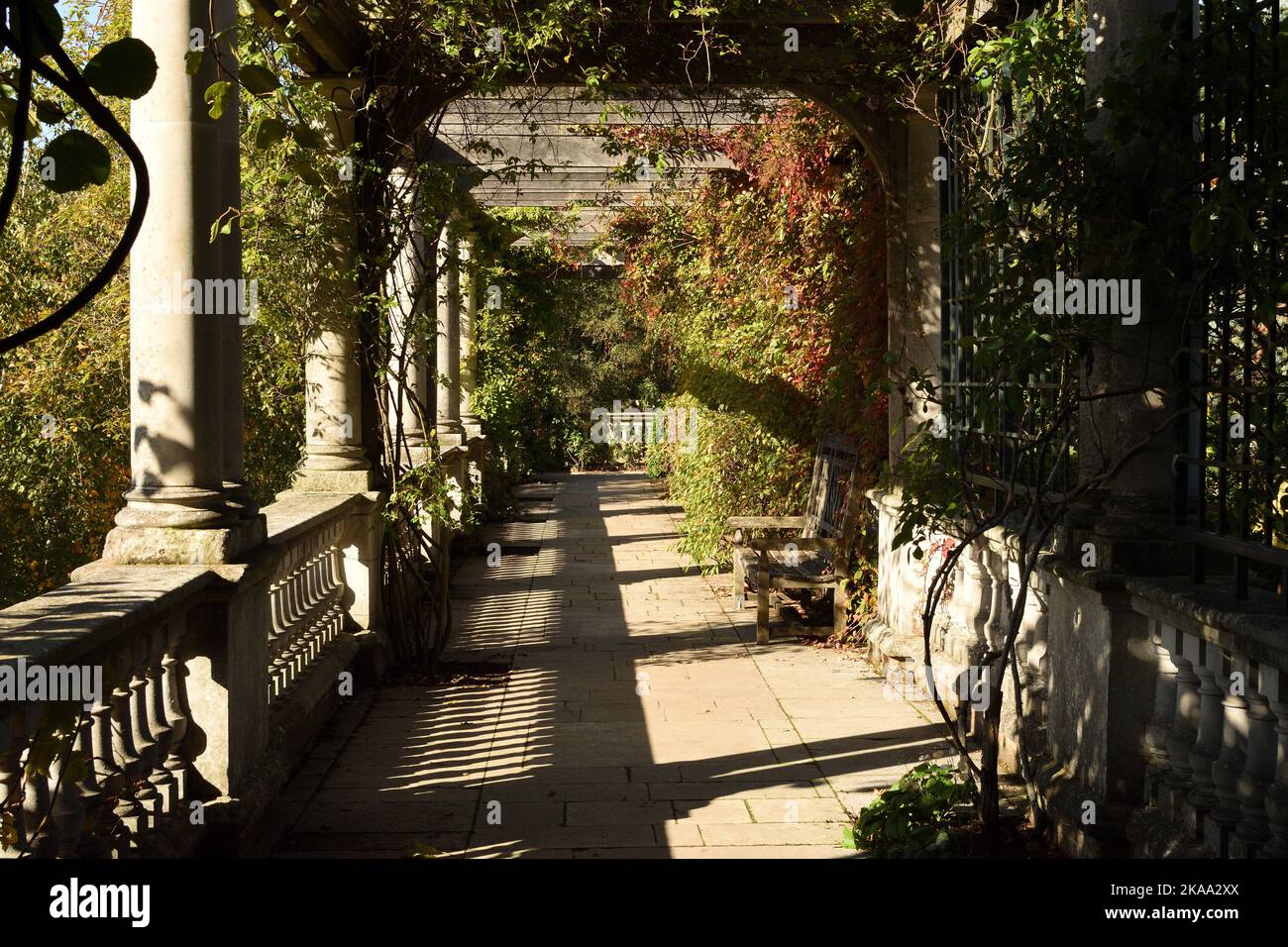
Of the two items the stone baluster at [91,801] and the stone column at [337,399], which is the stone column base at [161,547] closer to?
the stone baluster at [91,801]

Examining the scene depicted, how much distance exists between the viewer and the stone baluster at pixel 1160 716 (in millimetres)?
3943

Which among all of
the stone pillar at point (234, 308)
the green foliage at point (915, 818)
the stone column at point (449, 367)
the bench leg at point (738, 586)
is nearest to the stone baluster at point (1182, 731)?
the green foliage at point (915, 818)

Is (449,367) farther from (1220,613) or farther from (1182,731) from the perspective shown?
(1220,613)

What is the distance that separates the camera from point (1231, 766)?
3.43 m

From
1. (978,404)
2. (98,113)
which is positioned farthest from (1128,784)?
(98,113)

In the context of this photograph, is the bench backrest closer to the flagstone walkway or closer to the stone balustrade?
the flagstone walkway

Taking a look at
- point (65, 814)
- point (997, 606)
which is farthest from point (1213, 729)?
point (65, 814)

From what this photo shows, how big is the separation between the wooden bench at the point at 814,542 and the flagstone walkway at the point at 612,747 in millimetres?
378

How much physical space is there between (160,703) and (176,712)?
19cm

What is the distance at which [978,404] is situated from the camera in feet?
13.8

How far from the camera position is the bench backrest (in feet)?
27.0

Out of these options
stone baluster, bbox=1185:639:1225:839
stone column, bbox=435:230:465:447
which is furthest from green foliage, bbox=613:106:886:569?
stone baluster, bbox=1185:639:1225:839

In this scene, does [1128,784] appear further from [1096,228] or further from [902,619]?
[902,619]

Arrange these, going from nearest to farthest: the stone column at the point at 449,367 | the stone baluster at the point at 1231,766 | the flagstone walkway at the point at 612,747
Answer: the stone baluster at the point at 1231,766, the flagstone walkway at the point at 612,747, the stone column at the point at 449,367
